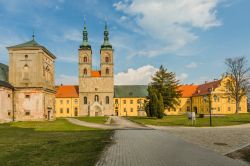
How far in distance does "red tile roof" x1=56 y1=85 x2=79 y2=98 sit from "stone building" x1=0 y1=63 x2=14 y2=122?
150 ft

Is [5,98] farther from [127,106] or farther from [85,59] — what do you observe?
[127,106]

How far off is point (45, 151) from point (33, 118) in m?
36.8

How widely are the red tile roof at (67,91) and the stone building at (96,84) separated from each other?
8.28 metres

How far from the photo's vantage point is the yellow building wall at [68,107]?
311 ft

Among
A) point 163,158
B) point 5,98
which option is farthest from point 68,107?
point 163,158

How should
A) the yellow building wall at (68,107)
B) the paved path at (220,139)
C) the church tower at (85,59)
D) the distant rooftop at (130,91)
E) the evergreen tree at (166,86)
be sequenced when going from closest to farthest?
the paved path at (220,139), the evergreen tree at (166,86), the church tower at (85,59), the yellow building wall at (68,107), the distant rooftop at (130,91)

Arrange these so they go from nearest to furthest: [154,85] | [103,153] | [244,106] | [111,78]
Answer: [103,153] → [154,85] → [244,106] → [111,78]

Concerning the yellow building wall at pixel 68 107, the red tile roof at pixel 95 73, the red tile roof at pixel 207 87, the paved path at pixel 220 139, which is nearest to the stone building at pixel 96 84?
the red tile roof at pixel 95 73

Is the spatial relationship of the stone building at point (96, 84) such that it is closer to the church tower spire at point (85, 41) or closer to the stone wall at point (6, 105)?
the church tower spire at point (85, 41)

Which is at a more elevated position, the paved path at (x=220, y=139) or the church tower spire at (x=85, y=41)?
the church tower spire at (x=85, y=41)

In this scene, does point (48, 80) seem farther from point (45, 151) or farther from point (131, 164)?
point (131, 164)

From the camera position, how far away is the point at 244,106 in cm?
8100

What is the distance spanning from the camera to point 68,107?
95188 millimetres

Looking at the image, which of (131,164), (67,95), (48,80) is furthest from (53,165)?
(67,95)
